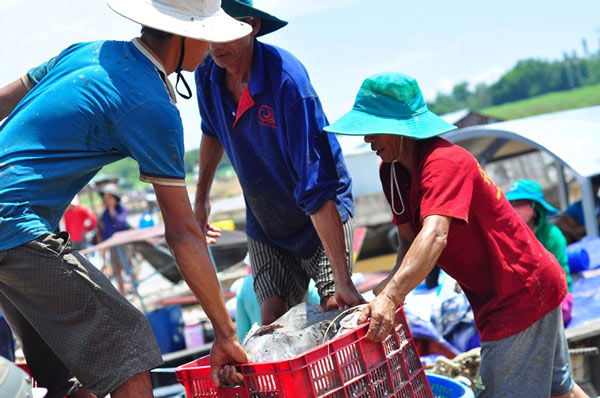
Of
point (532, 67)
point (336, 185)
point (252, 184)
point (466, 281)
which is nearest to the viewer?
point (466, 281)

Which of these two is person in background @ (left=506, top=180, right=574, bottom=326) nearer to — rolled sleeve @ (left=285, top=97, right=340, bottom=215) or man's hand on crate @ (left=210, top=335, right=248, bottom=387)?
rolled sleeve @ (left=285, top=97, right=340, bottom=215)

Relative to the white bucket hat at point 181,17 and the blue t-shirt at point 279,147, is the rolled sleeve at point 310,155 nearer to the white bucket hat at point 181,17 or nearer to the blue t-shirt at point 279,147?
the blue t-shirt at point 279,147

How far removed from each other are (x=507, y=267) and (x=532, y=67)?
120223 millimetres

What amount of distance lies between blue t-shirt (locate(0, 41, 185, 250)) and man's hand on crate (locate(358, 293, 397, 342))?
2.91ft

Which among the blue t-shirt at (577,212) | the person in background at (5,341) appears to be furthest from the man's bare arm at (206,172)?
the blue t-shirt at (577,212)

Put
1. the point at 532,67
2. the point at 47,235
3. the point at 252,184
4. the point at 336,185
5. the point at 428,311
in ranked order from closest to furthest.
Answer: the point at 47,235
the point at 336,185
the point at 252,184
the point at 428,311
the point at 532,67

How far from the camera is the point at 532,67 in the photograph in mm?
115688

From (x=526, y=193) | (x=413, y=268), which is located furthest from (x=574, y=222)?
(x=413, y=268)

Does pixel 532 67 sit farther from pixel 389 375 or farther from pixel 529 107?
pixel 389 375

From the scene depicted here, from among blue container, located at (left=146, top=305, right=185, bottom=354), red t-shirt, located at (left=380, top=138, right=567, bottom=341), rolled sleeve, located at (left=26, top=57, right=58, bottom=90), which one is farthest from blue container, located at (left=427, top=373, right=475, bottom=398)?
blue container, located at (left=146, top=305, right=185, bottom=354)

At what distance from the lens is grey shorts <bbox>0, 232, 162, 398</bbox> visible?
8.89 ft

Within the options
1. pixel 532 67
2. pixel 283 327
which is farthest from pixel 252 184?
pixel 532 67

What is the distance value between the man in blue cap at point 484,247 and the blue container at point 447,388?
0.11 meters

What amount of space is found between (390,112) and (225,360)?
130 cm
